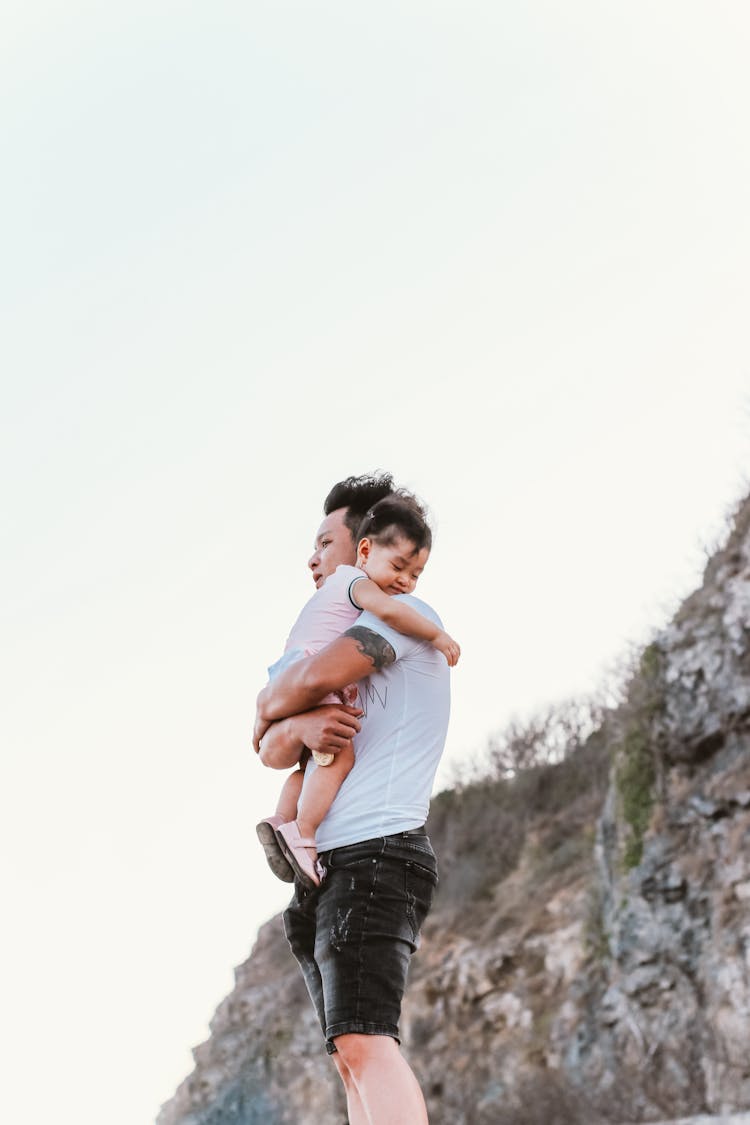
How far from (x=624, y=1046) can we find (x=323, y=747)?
14.2 m

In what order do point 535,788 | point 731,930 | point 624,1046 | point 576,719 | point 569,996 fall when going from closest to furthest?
point 731,930 → point 624,1046 → point 569,996 → point 535,788 → point 576,719

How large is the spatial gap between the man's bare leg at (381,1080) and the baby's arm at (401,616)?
1094 millimetres

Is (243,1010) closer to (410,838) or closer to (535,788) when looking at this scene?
(535,788)

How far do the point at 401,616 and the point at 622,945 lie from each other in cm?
1447

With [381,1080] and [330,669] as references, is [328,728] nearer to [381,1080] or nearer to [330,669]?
[330,669]

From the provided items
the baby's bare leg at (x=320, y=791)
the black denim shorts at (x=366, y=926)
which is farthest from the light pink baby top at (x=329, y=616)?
the black denim shorts at (x=366, y=926)

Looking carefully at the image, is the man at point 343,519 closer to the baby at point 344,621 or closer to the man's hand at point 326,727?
the baby at point 344,621

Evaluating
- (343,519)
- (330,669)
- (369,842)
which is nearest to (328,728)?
(330,669)

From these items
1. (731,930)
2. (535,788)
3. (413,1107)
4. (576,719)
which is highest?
(576,719)

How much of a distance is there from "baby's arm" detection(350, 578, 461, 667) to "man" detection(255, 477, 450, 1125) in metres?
0.04

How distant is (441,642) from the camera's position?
370 cm

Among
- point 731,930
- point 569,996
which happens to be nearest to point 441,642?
point 731,930

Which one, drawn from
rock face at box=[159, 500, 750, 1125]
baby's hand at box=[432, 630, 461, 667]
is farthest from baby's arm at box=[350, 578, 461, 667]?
rock face at box=[159, 500, 750, 1125]

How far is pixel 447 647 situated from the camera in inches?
146
